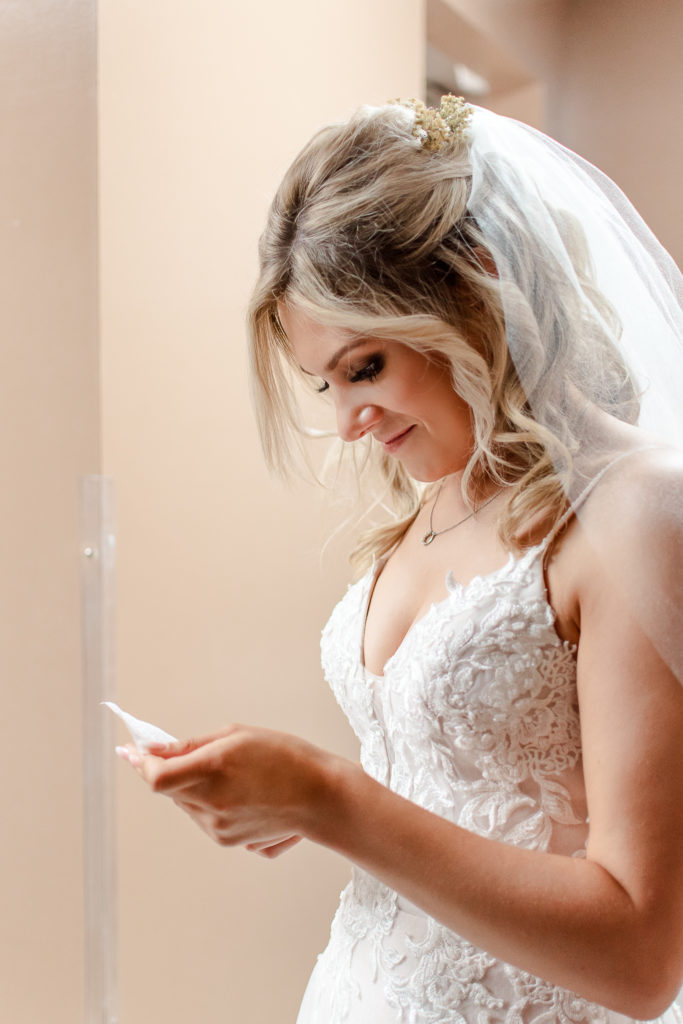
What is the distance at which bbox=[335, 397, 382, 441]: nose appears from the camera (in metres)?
0.96

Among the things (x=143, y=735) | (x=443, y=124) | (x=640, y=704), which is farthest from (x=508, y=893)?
(x=443, y=124)

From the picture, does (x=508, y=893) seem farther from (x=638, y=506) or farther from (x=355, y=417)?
(x=355, y=417)

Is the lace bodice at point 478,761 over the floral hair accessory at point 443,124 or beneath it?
beneath

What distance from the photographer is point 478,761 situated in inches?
35.0

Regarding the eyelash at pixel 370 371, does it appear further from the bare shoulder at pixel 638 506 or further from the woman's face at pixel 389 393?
the bare shoulder at pixel 638 506

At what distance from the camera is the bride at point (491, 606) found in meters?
0.71

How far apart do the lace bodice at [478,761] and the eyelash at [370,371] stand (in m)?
0.22

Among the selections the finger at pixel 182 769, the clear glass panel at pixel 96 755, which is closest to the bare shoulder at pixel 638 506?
the finger at pixel 182 769

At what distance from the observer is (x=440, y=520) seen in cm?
107

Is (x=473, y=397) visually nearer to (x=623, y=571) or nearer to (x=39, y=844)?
(x=623, y=571)

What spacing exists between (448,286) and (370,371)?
11 centimetres

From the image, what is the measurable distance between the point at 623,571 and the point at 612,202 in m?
0.38

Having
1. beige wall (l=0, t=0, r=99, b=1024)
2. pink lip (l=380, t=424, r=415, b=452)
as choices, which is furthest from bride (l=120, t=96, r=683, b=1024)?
beige wall (l=0, t=0, r=99, b=1024)

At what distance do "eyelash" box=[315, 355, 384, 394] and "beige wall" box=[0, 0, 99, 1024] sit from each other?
19.0 inches
